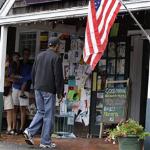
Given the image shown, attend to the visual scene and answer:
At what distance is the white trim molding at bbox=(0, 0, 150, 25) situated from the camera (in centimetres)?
875

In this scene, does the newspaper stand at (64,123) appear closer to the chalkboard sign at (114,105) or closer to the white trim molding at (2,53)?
the chalkboard sign at (114,105)

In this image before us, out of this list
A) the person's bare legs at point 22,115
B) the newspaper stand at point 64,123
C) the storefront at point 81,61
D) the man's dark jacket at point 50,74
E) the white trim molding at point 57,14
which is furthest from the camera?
the newspaper stand at point 64,123

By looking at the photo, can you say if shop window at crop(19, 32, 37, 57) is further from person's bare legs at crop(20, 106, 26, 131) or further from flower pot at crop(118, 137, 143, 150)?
flower pot at crop(118, 137, 143, 150)

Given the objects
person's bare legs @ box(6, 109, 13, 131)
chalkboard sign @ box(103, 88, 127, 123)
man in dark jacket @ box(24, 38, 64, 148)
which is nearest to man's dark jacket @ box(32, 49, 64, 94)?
man in dark jacket @ box(24, 38, 64, 148)

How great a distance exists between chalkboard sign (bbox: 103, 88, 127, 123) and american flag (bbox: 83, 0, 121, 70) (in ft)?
11.3

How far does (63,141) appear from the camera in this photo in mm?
11570

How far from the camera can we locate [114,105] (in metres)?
12.2

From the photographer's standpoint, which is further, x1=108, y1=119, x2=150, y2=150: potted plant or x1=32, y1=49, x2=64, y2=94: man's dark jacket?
x1=32, y1=49, x2=64, y2=94: man's dark jacket

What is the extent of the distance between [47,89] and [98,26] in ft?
6.05

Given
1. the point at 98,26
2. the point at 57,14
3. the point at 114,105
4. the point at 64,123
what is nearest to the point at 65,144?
the point at 114,105

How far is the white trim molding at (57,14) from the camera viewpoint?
875cm

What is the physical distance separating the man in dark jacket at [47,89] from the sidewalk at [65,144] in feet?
1.19

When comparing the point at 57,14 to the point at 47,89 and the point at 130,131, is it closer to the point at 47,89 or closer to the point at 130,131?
the point at 47,89

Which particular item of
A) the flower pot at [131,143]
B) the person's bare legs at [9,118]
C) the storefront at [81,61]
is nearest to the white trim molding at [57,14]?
the storefront at [81,61]
